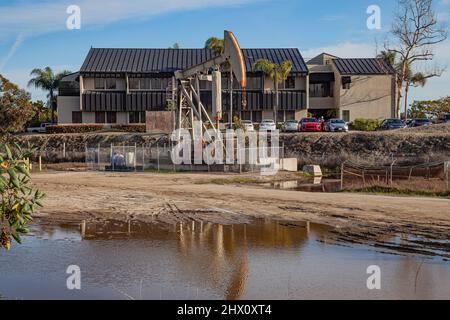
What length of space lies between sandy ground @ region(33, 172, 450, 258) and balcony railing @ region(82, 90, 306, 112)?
128 ft

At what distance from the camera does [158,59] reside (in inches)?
2876

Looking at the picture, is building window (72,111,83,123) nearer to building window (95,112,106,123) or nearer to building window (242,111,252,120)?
building window (95,112,106,123)

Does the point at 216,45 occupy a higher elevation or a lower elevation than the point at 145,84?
higher

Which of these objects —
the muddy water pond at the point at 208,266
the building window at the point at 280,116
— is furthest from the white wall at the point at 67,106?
the muddy water pond at the point at 208,266

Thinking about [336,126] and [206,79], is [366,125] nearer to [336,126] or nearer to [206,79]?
[336,126]

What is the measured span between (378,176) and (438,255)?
18.0 metres

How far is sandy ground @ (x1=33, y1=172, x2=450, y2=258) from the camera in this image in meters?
18.4

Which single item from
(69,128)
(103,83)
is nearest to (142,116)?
(103,83)

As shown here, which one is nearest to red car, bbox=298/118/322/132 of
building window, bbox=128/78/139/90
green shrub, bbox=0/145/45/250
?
building window, bbox=128/78/139/90

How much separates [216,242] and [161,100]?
53770mm

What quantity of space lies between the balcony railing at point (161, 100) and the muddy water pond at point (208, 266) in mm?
50097

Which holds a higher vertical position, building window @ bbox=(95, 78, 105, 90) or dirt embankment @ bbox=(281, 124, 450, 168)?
building window @ bbox=(95, 78, 105, 90)

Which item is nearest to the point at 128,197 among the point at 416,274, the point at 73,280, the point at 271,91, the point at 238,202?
the point at 238,202

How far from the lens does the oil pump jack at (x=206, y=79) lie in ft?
117
